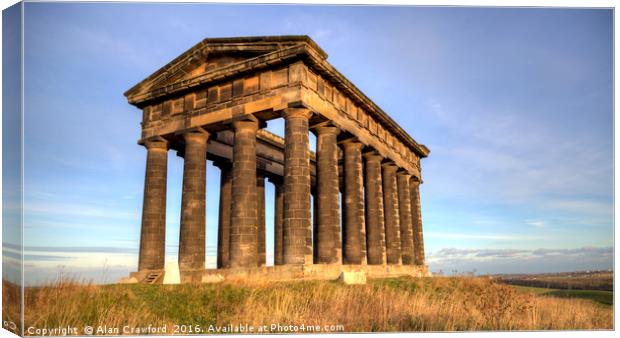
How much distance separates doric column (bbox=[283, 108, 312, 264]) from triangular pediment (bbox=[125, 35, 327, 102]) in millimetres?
3485

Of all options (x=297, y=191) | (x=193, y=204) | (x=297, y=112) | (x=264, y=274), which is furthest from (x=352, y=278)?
(x=193, y=204)

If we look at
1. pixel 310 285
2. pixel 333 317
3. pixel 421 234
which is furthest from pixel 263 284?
pixel 421 234

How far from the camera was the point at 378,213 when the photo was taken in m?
33.2

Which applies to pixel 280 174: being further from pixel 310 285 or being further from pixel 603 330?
pixel 603 330

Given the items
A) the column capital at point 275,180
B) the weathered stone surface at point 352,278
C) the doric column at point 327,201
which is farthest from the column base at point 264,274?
the column capital at point 275,180

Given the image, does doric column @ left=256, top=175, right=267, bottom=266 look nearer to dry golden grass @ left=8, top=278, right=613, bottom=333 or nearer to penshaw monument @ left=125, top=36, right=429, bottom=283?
penshaw monument @ left=125, top=36, right=429, bottom=283

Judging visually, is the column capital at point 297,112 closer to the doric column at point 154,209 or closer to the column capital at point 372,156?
the doric column at point 154,209

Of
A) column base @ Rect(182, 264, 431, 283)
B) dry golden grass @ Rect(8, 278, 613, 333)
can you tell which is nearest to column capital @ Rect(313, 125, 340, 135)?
column base @ Rect(182, 264, 431, 283)

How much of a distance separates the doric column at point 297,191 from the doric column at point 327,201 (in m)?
2.43

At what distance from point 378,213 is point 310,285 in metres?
15.6

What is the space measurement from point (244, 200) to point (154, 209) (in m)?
6.54

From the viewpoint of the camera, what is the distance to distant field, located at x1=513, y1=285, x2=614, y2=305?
14805mm

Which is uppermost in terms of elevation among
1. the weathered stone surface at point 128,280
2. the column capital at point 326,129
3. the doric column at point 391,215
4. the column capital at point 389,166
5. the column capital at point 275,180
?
the column capital at point 326,129

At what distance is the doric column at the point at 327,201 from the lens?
25.9 m
